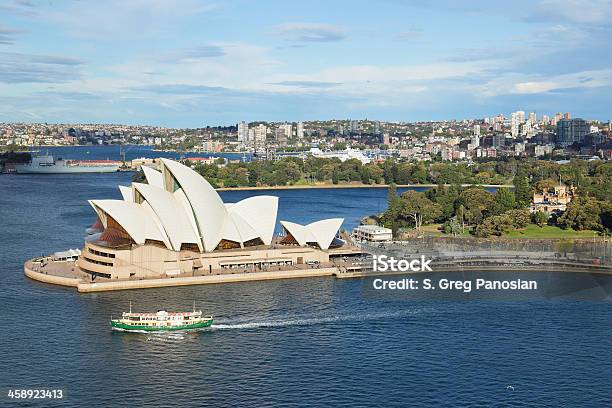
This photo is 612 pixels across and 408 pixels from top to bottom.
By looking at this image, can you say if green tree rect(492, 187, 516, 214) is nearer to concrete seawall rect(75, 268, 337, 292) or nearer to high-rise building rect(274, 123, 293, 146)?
concrete seawall rect(75, 268, 337, 292)

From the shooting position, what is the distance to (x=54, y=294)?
93.5ft

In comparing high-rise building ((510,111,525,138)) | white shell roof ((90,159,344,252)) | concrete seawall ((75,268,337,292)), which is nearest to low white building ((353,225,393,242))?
concrete seawall ((75,268,337,292))

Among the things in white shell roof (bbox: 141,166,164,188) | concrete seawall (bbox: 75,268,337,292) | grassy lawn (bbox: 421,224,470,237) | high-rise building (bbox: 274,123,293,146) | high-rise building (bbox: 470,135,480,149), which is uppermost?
high-rise building (bbox: 274,123,293,146)

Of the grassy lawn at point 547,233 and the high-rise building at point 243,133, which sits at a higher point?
the high-rise building at point 243,133

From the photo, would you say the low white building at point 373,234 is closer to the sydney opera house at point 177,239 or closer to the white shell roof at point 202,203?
the sydney opera house at point 177,239

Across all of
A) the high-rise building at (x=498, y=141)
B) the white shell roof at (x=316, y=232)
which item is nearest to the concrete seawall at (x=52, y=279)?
the white shell roof at (x=316, y=232)

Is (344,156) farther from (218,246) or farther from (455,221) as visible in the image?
(218,246)

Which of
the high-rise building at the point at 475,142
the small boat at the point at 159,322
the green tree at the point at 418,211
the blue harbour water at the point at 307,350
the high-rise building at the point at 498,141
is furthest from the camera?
the high-rise building at the point at 475,142

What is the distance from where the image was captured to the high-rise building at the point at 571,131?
12456cm

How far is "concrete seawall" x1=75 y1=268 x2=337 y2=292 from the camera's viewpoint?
95.6 ft

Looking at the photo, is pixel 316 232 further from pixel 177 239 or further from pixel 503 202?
pixel 503 202

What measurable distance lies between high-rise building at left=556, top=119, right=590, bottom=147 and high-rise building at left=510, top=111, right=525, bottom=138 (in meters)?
26.0

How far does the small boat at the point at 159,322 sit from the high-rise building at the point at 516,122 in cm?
13697

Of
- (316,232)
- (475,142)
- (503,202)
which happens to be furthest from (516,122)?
(316,232)
